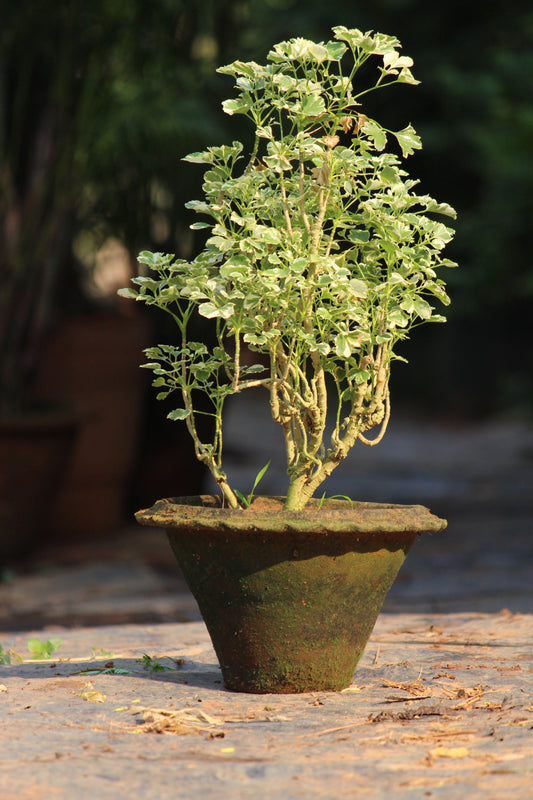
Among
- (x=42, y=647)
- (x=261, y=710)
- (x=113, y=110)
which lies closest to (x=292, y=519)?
(x=261, y=710)

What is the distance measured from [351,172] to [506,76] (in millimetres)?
13400

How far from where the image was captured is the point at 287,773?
1820 millimetres

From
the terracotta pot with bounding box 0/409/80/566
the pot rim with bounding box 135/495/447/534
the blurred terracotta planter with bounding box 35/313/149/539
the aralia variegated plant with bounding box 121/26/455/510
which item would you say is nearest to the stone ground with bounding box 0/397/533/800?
the pot rim with bounding box 135/495/447/534

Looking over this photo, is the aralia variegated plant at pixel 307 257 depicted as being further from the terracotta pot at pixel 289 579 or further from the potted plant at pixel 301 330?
the terracotta pot at pixel 289 579

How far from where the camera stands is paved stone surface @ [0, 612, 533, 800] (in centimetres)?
176

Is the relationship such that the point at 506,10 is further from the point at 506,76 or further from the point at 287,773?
the point at 287,773

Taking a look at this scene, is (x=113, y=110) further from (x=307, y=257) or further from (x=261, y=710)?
(x=261, y=710)

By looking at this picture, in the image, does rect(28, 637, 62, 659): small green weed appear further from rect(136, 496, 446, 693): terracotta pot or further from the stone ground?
rect(136, 496, 446, 693): terracotta pot

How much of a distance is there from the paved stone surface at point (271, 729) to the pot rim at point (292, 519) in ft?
1.37

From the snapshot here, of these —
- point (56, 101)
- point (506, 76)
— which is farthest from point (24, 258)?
point (506, 76)

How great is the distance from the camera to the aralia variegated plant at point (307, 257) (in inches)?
91.4

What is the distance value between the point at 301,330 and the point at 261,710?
91cm

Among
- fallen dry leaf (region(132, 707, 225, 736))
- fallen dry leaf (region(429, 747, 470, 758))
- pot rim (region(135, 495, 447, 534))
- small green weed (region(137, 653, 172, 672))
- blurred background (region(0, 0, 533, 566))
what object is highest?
blurred background (region(0, 0, 533, 566))

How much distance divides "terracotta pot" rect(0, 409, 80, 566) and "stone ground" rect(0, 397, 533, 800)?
733 mm
